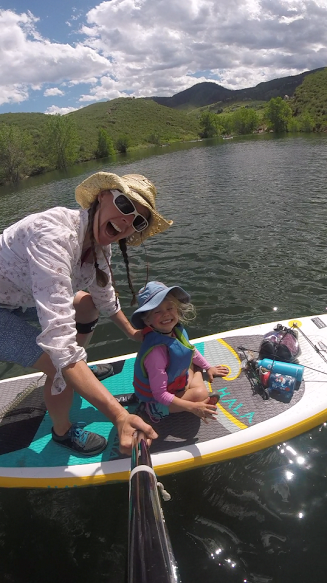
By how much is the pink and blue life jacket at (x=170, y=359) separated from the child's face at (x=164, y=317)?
82 mm

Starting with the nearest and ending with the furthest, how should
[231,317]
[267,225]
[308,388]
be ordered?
[308,388]
[231,317]
[267,225]

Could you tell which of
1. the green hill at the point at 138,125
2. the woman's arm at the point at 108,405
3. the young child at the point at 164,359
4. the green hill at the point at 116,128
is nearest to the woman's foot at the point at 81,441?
the young child at the point at 164,359

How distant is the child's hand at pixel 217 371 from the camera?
15.2 ft

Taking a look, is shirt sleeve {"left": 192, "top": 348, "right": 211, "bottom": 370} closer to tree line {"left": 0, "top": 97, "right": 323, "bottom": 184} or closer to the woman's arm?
the woman's arm

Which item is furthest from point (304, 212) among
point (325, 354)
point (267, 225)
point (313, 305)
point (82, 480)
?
point (82, 480)

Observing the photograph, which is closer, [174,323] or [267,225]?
[174,323]

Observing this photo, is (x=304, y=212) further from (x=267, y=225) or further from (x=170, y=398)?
(x=170, y=398)

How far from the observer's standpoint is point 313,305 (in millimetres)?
7195

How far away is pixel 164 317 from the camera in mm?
3689

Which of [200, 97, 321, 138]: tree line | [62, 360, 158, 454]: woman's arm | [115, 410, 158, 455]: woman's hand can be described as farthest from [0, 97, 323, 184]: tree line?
[115, 410, 158, 455]: woman's hand

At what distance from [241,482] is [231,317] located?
3635 millimetres

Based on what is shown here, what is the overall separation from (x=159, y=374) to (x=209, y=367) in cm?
120

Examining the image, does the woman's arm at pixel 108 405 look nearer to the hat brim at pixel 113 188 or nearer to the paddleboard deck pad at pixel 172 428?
the hat brim at pixel 113 188

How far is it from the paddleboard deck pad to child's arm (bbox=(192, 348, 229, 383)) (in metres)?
0.07
